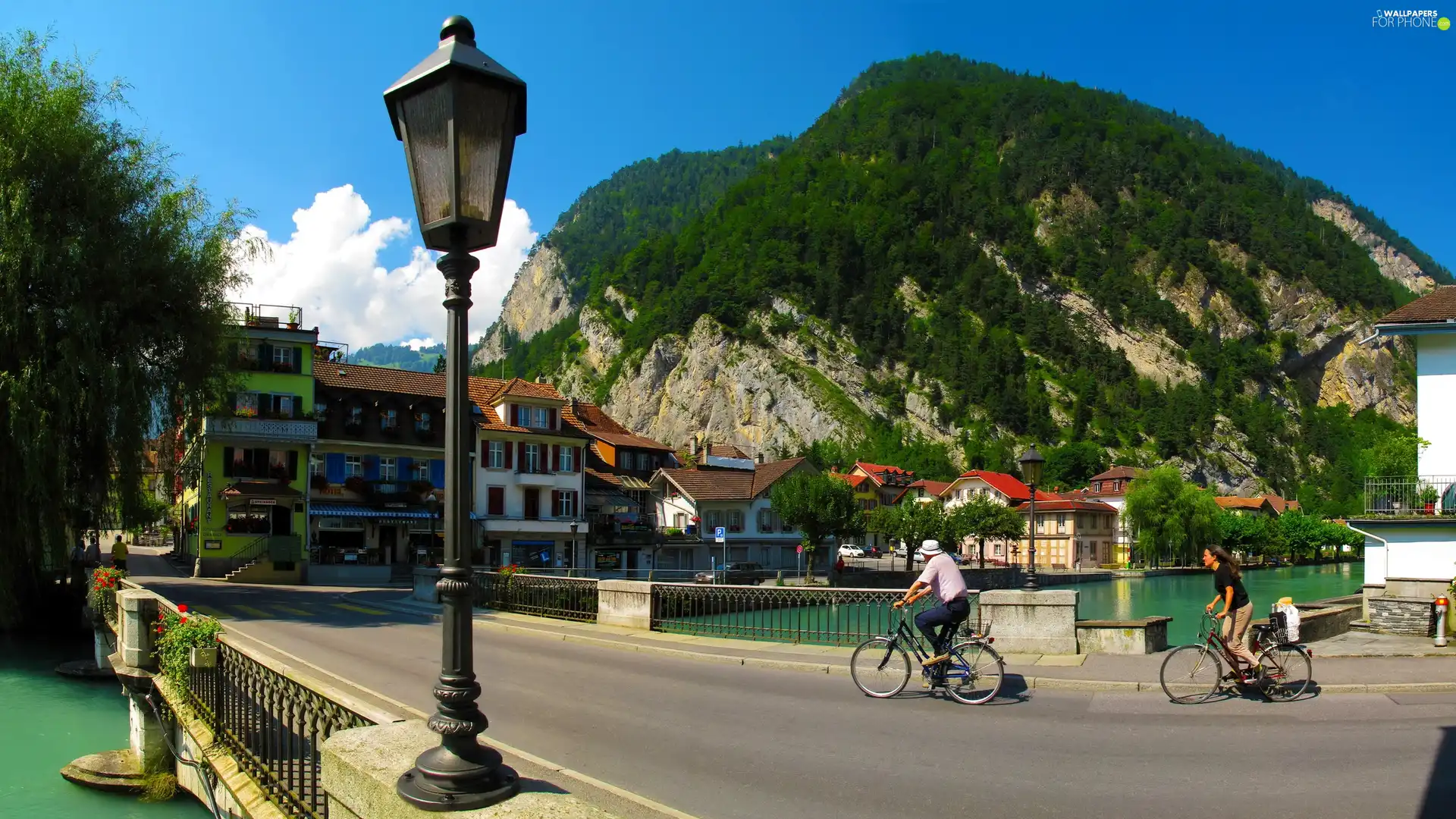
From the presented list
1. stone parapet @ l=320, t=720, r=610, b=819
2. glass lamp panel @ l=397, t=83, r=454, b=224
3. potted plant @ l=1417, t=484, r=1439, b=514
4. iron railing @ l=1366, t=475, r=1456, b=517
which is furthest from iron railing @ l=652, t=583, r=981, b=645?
potted plant @ l=1417, t=484, r=1439, b=514

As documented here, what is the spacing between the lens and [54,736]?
15875 millimetres

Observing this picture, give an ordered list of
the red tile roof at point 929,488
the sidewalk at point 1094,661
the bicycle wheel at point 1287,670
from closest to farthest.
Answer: the bicycle wheel at point 1287,670
the sidewalk at point 1094,661
the red tile roof at point 929,488

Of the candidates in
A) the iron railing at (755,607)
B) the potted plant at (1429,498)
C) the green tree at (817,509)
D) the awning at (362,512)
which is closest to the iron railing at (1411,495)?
the potted plant at (1429,498)

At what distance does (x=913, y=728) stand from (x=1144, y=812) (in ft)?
10.2

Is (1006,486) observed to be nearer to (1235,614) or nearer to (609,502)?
(609,502)

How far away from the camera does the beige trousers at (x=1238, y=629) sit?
11070 millimetres

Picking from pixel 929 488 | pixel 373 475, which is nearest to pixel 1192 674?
pixel 373 475

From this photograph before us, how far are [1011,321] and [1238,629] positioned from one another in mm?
167079

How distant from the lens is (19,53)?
75.7 feet

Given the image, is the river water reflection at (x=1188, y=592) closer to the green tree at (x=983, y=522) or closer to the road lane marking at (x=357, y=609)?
the green tree at (x=983, y=522)

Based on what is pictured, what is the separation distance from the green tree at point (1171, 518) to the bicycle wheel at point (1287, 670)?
87.2m

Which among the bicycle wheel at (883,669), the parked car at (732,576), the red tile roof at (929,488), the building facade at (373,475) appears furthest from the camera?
the red tile roof at (929,488)

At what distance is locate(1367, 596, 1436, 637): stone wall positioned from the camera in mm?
18523

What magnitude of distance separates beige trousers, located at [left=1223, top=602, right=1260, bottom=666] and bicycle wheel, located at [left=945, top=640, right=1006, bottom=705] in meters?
2.68
